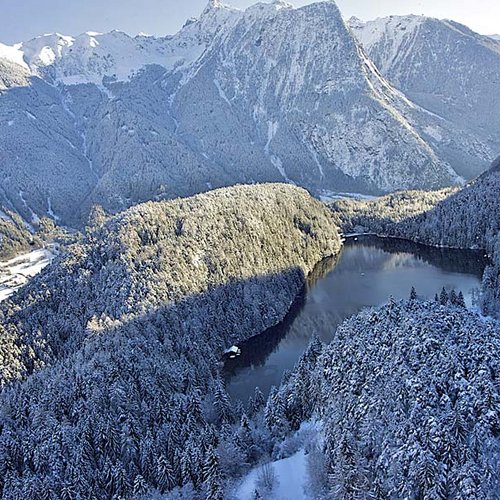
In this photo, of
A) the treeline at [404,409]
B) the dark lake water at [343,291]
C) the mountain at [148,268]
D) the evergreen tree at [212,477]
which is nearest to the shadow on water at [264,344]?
the dark lake water at [343,291]

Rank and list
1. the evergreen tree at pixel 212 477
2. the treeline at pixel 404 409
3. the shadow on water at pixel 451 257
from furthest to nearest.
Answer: the shadow on water at pixel 451 257 → the evergreen tree at pixel 212 477 → the treeline at pixel 404 409

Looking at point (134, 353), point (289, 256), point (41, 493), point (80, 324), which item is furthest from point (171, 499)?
point (289, 256)

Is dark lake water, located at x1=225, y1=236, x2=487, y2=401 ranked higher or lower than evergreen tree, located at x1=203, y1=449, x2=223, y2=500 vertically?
lower

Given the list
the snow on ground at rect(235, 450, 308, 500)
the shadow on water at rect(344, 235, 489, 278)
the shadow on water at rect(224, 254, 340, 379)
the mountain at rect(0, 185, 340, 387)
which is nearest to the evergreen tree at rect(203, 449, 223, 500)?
the snow on ground at rect(235, 450, 308, 500)

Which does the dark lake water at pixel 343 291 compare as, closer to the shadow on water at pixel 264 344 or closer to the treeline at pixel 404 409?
the shadow on water at pixel 264 344

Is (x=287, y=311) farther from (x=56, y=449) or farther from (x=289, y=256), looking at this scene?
(x=56, y=449)

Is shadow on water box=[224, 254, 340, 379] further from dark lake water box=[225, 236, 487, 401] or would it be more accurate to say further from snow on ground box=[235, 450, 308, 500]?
snow on ground box=[235, 450, 308, 500]

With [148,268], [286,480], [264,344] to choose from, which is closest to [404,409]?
[286,480]


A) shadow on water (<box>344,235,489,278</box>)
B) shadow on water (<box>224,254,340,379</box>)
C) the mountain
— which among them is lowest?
shadow on water (<box>224,254,340,379</box>)
